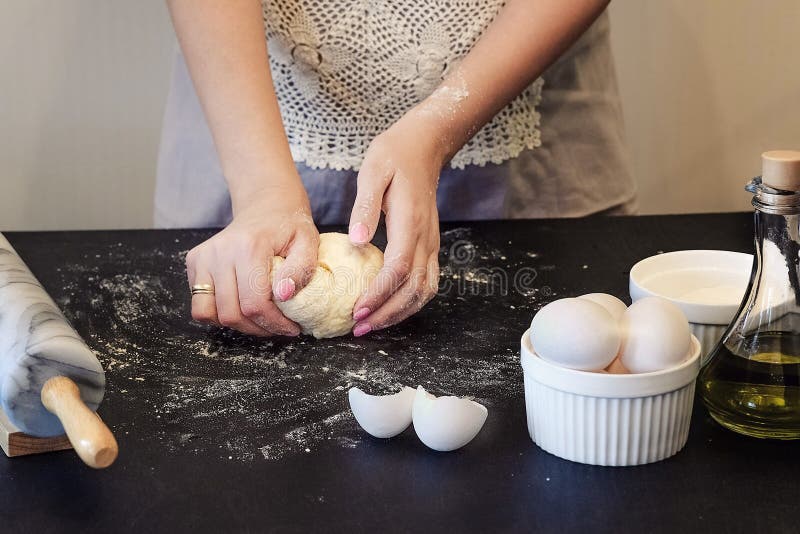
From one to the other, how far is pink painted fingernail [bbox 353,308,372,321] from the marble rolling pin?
386 millimetres

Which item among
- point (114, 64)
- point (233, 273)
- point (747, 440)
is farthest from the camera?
point (114, 64)

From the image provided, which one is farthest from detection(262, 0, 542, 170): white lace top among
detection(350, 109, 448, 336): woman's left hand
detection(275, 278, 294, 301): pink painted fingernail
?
detection(275, 278, 294, 301): pink painted fingernail

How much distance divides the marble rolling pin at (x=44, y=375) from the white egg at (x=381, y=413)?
0.23m

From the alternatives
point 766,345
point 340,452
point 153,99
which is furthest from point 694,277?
point 153,99

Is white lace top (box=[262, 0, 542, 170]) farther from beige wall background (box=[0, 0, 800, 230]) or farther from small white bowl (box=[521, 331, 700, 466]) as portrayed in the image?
beige wall background (box=[0, 0, 800, 230])

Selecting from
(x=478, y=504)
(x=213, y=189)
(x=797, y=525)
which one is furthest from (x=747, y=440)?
(x=213, y=189)

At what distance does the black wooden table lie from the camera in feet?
2.35

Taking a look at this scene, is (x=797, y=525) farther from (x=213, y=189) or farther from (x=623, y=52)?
(x=623, y=52)

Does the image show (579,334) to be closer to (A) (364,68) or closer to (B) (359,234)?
(B) (359,234)

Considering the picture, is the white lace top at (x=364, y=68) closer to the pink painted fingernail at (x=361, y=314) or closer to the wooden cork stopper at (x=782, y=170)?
the pink painted fingernail at (x=361, y=314)

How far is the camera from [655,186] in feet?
8.69

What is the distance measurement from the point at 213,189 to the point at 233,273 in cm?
58

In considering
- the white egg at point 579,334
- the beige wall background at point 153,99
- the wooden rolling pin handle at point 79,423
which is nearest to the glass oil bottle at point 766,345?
the white egg at point 579,334

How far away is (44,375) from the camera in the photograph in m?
0.74
